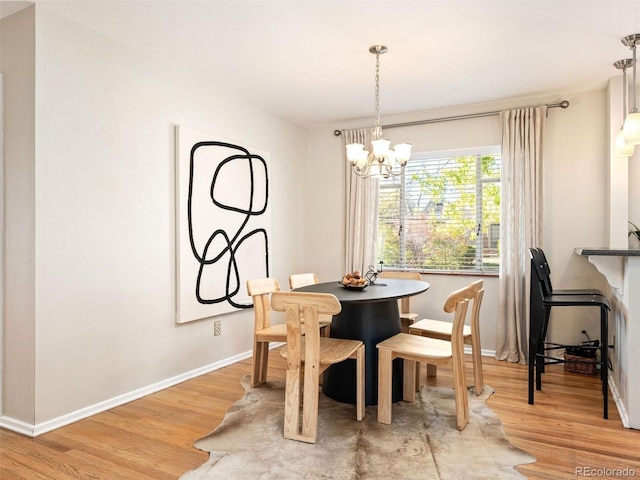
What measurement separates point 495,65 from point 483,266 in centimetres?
200

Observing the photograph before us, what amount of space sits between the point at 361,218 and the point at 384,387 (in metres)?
2.55

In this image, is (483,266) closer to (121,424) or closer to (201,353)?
(201,353)

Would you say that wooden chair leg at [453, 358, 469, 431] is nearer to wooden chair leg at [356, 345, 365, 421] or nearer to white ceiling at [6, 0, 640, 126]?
wooden chair leg at [356, 345, 365, 421]

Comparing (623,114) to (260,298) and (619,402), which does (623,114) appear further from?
(260,298)

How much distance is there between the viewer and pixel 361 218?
16.4 feet

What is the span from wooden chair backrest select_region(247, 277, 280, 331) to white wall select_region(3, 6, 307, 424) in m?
0.69

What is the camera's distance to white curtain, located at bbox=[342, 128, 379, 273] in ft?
16.3

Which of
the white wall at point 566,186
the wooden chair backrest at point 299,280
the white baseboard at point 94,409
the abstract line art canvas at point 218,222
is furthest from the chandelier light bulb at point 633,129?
the white baseboard at point 94,409

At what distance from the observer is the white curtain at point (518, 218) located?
4.16 meters

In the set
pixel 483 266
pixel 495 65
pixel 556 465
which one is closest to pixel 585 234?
pixel 483 266

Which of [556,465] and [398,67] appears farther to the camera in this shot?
[398,67]

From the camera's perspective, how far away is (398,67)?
357cm

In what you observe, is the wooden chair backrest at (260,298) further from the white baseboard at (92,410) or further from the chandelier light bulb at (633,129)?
the chandelier light bulb at (633,129)

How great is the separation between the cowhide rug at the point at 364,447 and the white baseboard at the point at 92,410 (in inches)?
30.7
